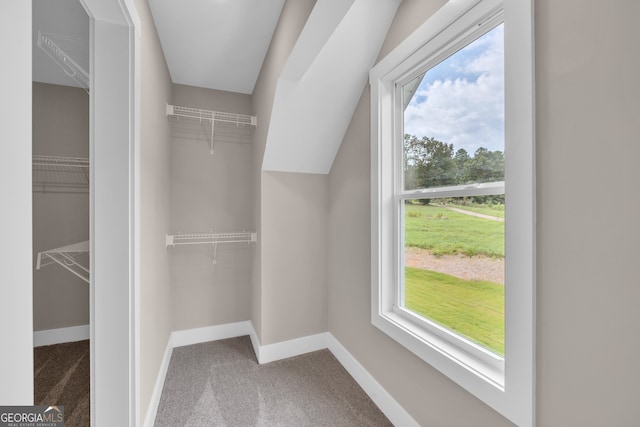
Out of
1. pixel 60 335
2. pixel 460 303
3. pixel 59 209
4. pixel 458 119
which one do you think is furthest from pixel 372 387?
pixel 59 209

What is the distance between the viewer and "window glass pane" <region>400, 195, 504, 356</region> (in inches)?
46.3

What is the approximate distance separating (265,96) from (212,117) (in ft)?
2.12

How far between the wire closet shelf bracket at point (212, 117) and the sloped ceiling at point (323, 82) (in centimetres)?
71

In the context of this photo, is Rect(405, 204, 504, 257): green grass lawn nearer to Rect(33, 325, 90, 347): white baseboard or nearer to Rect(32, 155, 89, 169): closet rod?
Rect(32, 155, 89, 169): closet rod

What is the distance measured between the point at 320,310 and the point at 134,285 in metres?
1.55

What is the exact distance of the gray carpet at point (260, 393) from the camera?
1.64 metres

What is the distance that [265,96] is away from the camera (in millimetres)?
2252

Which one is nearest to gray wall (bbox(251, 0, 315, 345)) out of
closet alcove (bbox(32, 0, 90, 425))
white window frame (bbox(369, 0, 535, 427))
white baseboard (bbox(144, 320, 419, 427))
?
white baseboard (bbox(144, 320, 419, 427))

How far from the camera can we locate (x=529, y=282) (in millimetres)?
928

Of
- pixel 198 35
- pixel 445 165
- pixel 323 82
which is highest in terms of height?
pixel 198 35

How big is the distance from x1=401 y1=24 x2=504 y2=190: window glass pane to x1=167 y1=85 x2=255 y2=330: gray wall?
1714 millimetres
